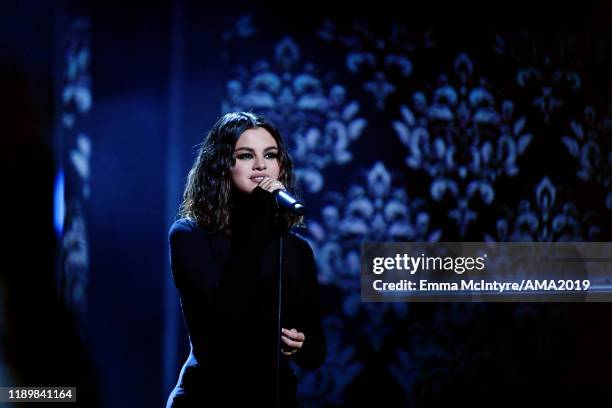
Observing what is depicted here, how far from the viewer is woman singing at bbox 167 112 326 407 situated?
56.9 inches

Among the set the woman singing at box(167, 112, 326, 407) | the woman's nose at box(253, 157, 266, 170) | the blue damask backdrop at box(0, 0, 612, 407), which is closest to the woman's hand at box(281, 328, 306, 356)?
the woman singing at box(167, 112, 326, 407)

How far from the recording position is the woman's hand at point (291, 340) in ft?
4.88

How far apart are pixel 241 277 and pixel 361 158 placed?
971 mm

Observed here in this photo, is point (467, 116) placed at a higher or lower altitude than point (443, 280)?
higher

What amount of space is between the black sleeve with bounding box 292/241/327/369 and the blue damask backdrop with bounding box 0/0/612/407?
609 mm

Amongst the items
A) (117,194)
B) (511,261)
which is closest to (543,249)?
(511,261)

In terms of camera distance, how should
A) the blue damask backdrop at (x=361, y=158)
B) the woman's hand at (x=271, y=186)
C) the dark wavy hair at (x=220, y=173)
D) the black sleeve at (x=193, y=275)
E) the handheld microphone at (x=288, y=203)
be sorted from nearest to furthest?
the handheld microphone at (x=288, y=203) < the woman's hand at (x=271, y=186) < the black sleeve at (x=193, y=275) < the dark wavy hair at (x=220, y=173) < the blue damask backdrop at (x=361, y=158)

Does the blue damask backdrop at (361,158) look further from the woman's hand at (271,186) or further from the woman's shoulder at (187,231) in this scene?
the woman's hand at (271,186)

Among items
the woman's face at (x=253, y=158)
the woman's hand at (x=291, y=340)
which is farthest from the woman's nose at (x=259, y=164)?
the woman's hand at (x=291, y=340)

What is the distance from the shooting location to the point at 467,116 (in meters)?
2.36

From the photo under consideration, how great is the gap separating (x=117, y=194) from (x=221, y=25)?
654 mm

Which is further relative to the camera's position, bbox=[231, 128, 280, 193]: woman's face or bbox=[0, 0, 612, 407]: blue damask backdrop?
bbox=[0, 0, 612, 407]: blue damask backdrop

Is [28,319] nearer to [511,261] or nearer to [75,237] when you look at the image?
[75,237]

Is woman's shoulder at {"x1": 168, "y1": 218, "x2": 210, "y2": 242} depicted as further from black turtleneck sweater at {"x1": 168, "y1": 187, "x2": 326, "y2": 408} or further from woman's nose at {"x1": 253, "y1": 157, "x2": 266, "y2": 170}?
woman's nose at {"x1": 253, "y1": 157, "x2": 266, "y2": 170}
